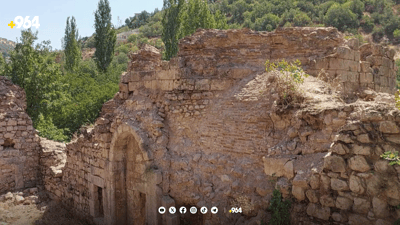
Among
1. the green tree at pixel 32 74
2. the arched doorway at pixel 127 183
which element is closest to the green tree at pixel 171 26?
the green tree at pixel 32 74

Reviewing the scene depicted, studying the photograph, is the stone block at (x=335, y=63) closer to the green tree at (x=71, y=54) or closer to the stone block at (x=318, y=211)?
the stone block at (x=318, y=211)

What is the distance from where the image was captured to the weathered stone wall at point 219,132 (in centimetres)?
474

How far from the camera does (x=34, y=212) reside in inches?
364

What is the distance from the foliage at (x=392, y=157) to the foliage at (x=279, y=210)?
142 cm

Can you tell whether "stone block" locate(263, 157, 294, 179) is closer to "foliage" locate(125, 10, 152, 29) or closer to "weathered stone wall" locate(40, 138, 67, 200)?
"weathered stone wall" locate(40, 138, 67, 200)

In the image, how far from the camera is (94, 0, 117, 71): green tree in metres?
30.5

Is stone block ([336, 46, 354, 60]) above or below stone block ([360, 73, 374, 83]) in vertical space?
Answer: above

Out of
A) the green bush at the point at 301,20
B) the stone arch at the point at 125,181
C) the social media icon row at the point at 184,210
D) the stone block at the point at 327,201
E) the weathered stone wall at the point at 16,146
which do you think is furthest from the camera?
the green bush at the point at 301,20

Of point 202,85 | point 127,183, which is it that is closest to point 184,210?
point 127,183

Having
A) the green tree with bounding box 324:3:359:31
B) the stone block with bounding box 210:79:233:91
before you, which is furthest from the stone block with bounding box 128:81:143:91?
the green tree with bounding box 324:3:359:31

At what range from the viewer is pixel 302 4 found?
166 feet

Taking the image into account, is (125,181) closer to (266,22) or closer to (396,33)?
(396,33)

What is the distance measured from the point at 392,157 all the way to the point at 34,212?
9291mm

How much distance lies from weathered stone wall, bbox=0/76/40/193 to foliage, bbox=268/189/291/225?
9.07 meters
